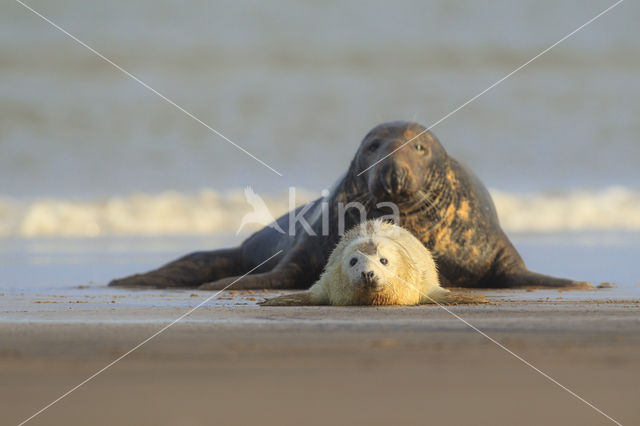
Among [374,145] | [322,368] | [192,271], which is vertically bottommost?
[322,368]

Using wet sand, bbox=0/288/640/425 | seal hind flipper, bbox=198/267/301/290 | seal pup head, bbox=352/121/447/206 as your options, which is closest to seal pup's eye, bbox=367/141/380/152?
seal pup head, bbox=352/121/447/206

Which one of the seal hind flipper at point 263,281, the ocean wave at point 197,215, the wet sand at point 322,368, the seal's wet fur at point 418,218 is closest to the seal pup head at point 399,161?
the seal's wet fur at point 418,218

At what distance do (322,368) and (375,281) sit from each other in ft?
9.83

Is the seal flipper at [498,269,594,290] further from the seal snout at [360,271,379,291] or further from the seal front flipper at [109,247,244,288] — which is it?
the seal front flipper at [109,247,244,288]

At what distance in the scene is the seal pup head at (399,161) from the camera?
9.10 m

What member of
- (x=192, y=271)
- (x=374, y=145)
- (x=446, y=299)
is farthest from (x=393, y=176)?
(x=192, y=271)

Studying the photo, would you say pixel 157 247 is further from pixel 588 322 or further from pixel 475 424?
pixel 475 424

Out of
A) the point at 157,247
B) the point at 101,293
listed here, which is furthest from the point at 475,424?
the point at 157,247

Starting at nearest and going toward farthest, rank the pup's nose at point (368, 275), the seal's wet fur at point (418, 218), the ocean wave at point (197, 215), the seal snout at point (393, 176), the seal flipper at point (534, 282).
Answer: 1. the pup's nose at point (368, 275)
2. the seal snout at point (393, 176)
3. the seal flipper at point (534, 282)
4. the seal's wet fur at point (418, 218)
5. the ocean wave at point (197, 215)

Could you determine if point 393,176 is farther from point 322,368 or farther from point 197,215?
point 197,215

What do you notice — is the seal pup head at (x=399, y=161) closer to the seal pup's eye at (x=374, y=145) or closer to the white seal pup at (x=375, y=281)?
the seal pup's eye at (x=374, y=145)

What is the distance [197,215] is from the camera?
67.2 feet

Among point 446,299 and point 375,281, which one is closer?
point 375,281

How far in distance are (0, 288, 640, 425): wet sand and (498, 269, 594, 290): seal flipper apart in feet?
A: 10.3
